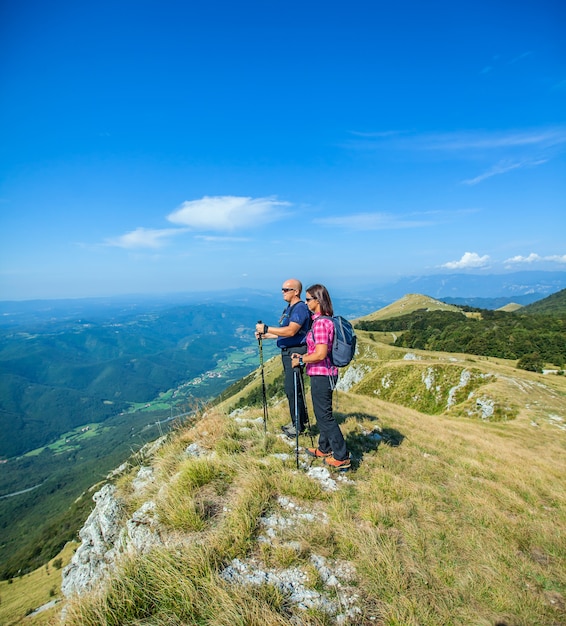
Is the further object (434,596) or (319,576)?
(319,576)

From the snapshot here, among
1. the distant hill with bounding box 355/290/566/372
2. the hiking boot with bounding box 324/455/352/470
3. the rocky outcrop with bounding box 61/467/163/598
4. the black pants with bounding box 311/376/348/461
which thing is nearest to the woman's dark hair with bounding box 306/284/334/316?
the black pants with bounding box 311/376/348/461

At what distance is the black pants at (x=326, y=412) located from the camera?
6250mm

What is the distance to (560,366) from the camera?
207 ft

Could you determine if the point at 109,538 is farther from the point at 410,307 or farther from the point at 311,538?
the point at 410,307

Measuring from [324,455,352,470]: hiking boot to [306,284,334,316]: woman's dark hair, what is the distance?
3.28 metres

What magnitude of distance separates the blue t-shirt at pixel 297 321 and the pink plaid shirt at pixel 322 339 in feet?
2.45

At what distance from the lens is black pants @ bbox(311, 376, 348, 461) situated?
6.25 metres

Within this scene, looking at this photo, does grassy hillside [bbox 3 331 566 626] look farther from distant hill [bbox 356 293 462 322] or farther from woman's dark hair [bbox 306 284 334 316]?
distant hill [bbox 356 293 462 322]

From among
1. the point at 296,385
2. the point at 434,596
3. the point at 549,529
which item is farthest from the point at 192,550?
the point at 549,529

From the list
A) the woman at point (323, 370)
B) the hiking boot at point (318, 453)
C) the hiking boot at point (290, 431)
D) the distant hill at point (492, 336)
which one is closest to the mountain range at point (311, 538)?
the hiking boot at point (318, 453)

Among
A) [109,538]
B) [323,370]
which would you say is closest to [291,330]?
[323,370]

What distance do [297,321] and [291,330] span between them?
0.95 ft

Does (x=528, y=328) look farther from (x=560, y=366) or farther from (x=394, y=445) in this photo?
(x=394, y=445)

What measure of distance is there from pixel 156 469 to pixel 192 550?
11.7ft
